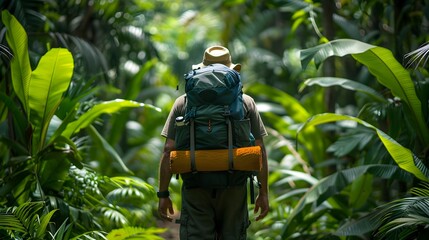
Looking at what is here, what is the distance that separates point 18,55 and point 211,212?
1.85 metres

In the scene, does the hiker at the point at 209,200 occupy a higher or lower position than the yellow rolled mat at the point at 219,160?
lower

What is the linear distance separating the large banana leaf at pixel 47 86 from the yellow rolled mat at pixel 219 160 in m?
1.44

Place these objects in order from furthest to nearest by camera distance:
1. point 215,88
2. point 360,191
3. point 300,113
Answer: point 300,113 → point 360,191 → point 215,88

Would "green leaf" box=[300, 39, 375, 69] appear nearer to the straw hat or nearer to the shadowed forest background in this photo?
the shadowed forest background

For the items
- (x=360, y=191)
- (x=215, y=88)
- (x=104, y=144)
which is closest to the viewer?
(x=215, y=88)

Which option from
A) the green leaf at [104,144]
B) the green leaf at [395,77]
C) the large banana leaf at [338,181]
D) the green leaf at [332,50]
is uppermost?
the green leaf at [332,50]

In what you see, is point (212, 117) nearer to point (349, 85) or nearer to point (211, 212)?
point (211, 212)

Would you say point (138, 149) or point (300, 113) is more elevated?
point (300, 113)

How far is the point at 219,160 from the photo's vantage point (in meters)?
3.67

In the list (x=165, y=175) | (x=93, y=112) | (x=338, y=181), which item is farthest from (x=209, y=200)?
(x=338, y=181)

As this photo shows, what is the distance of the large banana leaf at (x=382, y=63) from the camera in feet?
15.0

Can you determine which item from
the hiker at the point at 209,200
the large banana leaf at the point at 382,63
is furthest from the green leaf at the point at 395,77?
the hiker at the point at 209,200

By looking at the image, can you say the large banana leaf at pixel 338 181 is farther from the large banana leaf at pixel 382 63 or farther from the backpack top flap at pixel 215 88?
the backpack top flap at pixel 215 88

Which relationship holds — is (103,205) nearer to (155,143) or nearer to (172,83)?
(155,143)
